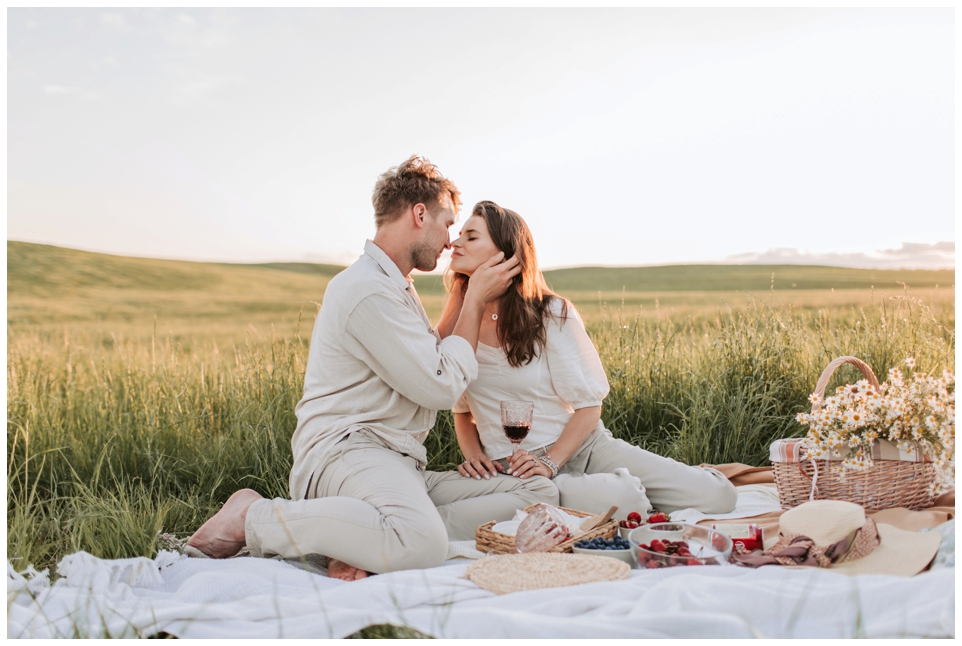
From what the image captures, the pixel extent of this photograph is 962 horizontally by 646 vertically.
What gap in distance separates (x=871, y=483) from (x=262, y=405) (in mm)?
3497

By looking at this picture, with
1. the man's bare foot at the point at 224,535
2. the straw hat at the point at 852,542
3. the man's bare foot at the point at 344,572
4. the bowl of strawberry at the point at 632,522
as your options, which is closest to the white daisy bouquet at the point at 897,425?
the straw hat at the point at 852,542

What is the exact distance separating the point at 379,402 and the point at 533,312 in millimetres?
949

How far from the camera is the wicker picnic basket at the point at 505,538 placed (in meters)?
2.94

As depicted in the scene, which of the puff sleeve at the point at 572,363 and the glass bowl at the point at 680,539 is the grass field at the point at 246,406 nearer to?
the puff sleeve at the point at 572,363

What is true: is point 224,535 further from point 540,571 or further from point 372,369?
point 540,571

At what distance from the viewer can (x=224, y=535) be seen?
3.10m

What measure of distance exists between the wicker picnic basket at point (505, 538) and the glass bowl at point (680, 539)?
0.50 ft

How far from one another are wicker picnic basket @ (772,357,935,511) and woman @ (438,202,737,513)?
0.45 meters

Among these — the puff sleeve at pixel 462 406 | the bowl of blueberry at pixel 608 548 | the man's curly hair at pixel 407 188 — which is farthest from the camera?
the puff sleeve at pixel 462 406

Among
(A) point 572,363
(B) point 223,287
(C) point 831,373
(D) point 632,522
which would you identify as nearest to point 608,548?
(D) point 632,522

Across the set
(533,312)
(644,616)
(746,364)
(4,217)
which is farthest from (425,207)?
(746,364)

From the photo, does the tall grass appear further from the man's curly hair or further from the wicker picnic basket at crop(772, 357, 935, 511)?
the man's curly hair

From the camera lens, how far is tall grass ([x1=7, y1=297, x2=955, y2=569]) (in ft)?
14.0

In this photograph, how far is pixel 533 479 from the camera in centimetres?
346
